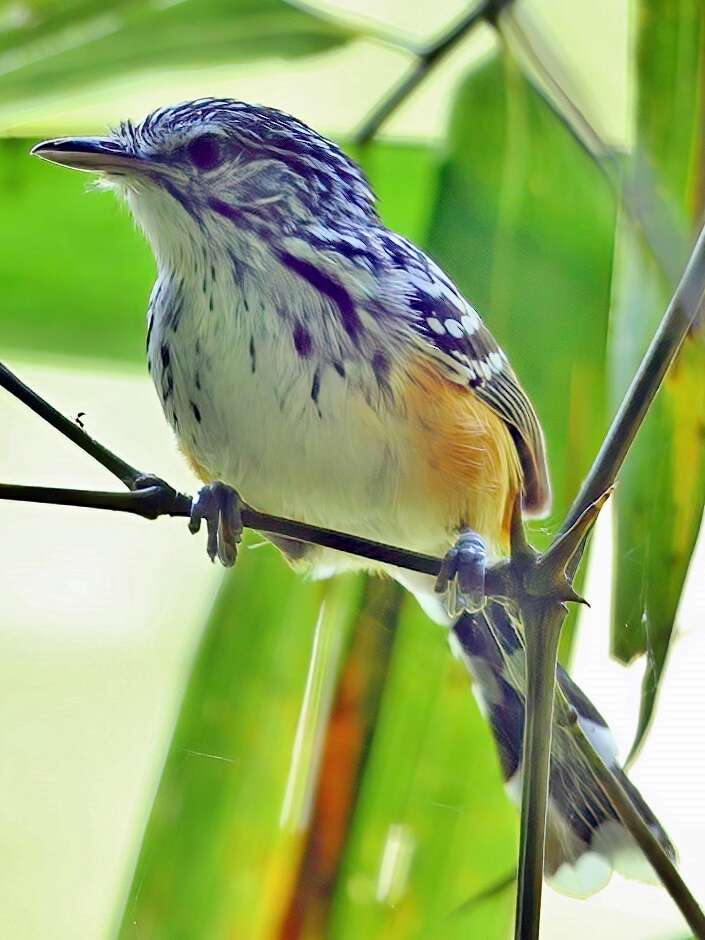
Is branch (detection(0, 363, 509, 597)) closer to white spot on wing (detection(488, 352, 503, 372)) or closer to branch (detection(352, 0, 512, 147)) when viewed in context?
white spot on wing (detection(488, 352, 503, 372))

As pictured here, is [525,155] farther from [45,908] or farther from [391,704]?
[45,908]

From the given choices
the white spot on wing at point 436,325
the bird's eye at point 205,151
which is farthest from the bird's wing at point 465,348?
the bird's eye at point 205,151

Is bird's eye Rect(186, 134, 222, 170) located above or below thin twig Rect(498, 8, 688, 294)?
below

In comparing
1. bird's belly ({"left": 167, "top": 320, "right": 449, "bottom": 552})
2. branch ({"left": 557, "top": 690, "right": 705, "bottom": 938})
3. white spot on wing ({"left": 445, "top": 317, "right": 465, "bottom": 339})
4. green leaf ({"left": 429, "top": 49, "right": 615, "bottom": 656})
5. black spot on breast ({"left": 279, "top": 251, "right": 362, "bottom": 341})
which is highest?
green leaf ({"left": 429, "top": 49, "right": 615, "bottom": 656})

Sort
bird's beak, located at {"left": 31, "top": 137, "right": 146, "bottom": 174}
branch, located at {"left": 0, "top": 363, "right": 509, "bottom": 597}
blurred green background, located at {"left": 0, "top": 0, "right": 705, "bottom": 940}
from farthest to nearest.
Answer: blurred green background, located at {"left": 0, "top": 0, "right": 705, "bottom": 940} → bird's beak, located at {"left": 31, "top": 137, "right": 146, "bottom": 174} → branch, located at {"left": 0, "top": 363, "right": 509, "bottom": 597}

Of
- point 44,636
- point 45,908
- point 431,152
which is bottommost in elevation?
point 45,908

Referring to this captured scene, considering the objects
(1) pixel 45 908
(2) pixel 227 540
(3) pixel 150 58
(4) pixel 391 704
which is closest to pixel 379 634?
(4) pixel 391 704

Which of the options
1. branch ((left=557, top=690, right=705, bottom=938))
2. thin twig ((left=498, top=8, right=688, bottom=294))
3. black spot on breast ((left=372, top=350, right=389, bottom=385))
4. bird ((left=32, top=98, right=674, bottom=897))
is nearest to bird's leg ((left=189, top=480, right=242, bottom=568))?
bird ((left=32, top=98, right=674, bottom=897))
